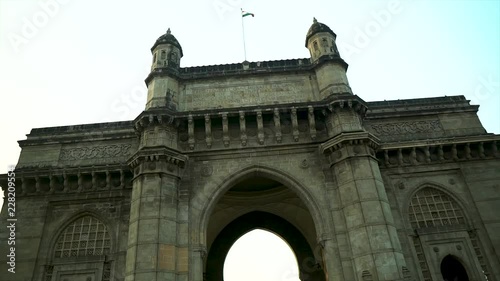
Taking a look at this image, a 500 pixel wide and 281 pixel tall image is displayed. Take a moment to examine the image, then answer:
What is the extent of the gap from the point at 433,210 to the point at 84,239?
15.0 meters

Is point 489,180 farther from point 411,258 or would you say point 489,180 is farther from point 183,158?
point 183,158

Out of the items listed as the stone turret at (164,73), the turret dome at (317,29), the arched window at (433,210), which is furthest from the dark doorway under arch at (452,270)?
the stone turret at (164,73)

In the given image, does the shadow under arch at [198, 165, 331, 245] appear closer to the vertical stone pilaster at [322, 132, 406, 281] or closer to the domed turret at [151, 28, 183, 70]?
the vertical stone pilaster at [322, 132, 406, 281]

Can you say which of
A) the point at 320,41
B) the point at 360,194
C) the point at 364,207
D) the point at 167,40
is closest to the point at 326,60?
the point at 320,41

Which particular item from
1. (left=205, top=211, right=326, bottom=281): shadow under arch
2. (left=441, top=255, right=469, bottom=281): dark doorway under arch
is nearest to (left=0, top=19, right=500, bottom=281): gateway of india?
(left=441, top=255, right=469, bottom=281): dark doorway under arch

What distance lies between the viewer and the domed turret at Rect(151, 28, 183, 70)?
57.9 feet

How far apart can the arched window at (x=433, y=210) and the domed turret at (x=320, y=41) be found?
25.4ft

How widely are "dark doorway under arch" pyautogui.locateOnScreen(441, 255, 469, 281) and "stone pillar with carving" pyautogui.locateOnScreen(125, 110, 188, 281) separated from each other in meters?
10.8

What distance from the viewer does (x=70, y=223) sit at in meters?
15.7

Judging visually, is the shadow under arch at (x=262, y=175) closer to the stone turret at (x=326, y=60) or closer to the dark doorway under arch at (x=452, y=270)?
the stone turret at (x=326, y=60)

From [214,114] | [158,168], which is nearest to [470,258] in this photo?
[214,114]

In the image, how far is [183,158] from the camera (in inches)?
588

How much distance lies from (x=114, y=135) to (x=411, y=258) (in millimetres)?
14286

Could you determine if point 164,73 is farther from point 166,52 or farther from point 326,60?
point 326,60
